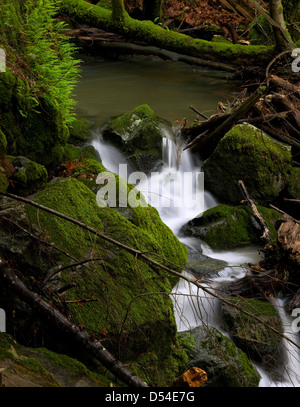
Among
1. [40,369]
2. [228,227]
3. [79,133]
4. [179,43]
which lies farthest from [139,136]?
[40,369]

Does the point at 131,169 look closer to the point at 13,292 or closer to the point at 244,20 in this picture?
the point at 13,292

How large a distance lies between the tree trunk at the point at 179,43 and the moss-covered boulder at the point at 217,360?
9402mm

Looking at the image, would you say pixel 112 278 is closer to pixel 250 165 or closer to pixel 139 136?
pixel 250 165

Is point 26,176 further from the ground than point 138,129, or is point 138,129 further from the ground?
point 138,129

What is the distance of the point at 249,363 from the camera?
5141 mm

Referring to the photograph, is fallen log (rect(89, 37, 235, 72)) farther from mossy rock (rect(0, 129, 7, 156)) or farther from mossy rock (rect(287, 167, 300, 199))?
mossy rock (rect(0, 129, 7, 156))

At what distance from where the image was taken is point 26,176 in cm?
525

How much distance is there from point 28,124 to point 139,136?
11.6 feet

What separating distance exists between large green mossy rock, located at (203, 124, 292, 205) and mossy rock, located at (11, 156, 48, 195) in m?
4.17

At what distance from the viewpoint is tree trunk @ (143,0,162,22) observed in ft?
49.3

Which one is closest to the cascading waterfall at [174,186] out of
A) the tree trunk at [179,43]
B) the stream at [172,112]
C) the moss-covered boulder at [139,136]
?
the stream at [172,112]

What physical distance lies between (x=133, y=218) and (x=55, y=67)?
95.1 inches

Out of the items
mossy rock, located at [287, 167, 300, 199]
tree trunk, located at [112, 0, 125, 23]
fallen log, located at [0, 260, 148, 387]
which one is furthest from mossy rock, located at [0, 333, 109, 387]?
tree trunk, located at [112, 0, 125, 23]

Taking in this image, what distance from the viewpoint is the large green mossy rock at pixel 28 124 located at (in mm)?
5855
